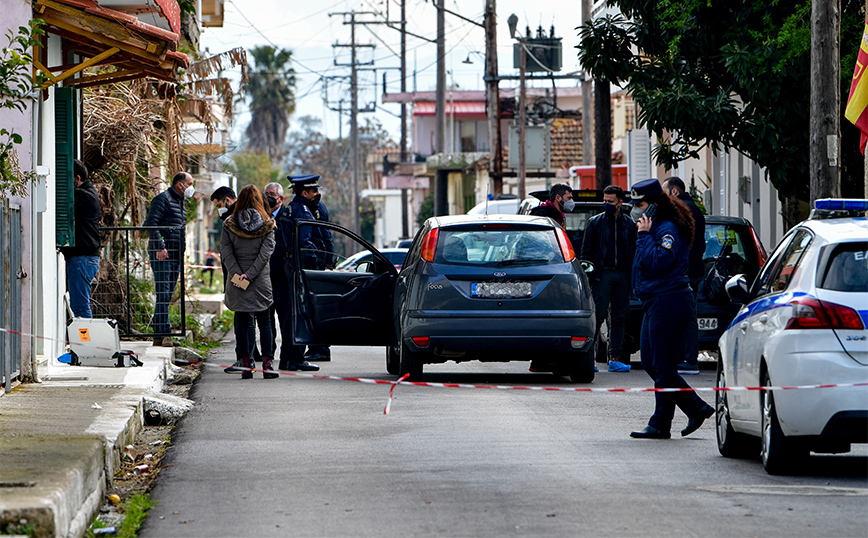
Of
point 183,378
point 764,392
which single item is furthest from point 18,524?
point 183,378

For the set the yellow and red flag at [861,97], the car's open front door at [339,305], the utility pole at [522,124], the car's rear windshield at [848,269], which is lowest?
the car's open front door at [339,305]

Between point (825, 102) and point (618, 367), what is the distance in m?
3.72

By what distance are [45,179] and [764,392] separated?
7.12 metres

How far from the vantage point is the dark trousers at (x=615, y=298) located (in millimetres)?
14656

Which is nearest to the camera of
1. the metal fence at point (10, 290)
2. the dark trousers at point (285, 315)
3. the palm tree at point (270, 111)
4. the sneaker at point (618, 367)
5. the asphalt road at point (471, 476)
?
the asphalt road at point (471, 476)

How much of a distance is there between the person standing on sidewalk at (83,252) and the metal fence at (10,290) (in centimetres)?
290

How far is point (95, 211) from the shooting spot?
46.2 ft

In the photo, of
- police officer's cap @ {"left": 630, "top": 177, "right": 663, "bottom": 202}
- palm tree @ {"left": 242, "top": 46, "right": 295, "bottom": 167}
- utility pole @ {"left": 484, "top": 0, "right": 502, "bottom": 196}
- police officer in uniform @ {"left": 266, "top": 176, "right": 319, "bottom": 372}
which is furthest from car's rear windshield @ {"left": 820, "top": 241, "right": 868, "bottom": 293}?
palm tree @ {"left": 242, "top": 46, "right": 295, "bottom": 167}

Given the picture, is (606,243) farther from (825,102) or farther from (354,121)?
(354,121)

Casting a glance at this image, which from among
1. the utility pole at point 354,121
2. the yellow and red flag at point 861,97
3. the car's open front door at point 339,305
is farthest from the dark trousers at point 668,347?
the utility pole at point 354,121

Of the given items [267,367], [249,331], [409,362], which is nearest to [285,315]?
[249,331]

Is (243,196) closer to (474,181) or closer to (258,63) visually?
(474,181)

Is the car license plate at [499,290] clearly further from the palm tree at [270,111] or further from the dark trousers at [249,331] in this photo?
the palm tree at [270,111]

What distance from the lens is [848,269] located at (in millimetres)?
7602
